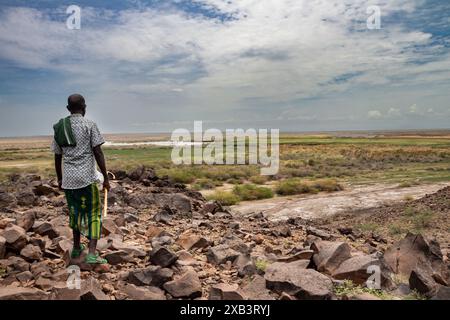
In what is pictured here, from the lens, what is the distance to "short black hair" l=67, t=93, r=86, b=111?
4.66 m

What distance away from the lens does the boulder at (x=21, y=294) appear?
4.00 meters

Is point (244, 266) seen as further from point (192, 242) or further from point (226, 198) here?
point (226, 198)


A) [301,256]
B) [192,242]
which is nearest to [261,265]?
[301,256]

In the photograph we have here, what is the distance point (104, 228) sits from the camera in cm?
686

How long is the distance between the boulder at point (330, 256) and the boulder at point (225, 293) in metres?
1.50

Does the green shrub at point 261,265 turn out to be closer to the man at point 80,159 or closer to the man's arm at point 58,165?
the man at point 80,159

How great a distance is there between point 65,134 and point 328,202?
18.6 metres

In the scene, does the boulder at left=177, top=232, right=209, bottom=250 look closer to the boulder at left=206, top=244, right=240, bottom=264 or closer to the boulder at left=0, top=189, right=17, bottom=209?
the boulder at left=206, top=244, right=240, bottom=264

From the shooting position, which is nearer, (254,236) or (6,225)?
(6,225)

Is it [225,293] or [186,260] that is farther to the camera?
[186,260]

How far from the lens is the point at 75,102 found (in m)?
4.66

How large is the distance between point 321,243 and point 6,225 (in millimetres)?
5024
